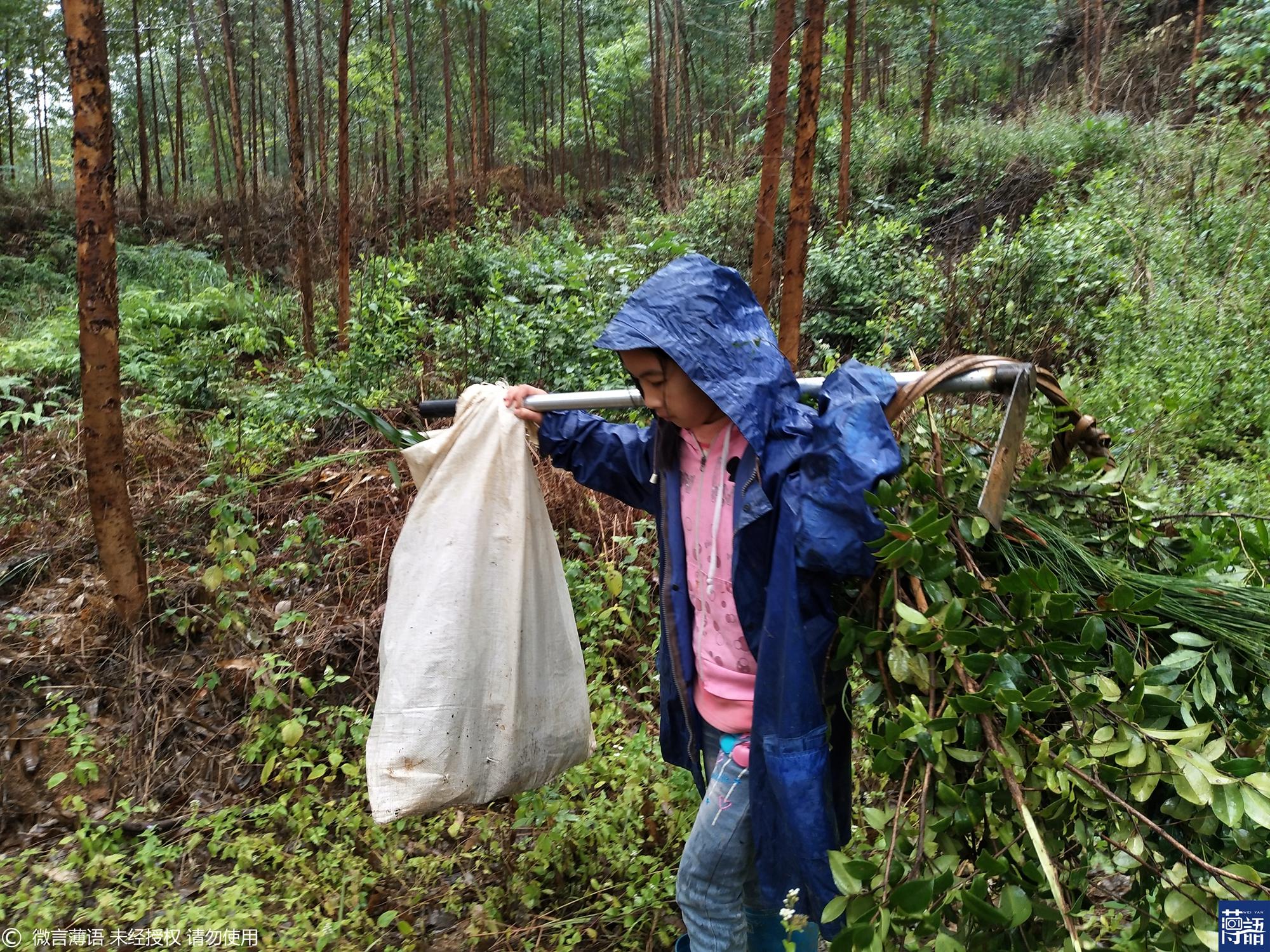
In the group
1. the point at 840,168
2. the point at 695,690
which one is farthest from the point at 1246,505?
the point at 840,168

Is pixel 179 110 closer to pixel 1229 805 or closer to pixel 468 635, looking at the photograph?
pixel 468 635

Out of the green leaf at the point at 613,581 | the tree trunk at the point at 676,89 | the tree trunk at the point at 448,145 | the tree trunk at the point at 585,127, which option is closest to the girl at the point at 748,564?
the green leaf at the point at 613,581

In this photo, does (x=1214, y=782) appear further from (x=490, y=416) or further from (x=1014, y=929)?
(x=490, y=416)

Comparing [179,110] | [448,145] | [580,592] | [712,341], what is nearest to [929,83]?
[448,145]

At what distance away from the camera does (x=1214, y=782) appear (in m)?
1.11

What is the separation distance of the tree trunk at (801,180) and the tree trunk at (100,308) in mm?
3502

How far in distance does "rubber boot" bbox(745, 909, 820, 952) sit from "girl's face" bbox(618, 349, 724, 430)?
1260mm

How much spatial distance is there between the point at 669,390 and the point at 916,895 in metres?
1.02

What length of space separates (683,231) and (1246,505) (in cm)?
775

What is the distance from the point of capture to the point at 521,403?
207cm

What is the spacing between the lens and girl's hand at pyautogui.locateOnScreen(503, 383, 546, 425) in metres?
2.05

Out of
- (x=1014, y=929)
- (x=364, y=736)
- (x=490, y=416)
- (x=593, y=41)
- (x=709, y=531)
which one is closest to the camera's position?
(x=1014, y=929)

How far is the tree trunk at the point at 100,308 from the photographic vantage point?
338cm

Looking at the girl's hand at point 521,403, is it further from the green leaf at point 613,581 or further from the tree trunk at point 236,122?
the tree trunk at point 236,122
